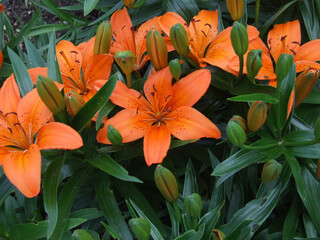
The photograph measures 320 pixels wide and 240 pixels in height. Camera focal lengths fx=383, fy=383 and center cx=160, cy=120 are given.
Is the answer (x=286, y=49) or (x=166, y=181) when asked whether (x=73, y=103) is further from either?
(x=286, y=49)

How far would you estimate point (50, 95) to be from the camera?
2.75ft

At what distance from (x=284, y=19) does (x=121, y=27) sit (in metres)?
0.60

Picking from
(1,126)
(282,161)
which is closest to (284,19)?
(282,161)

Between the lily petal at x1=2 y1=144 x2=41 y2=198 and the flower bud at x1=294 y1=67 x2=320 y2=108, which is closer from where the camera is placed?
the lily petal at x1=2 y1=144 x2=41 y2=198

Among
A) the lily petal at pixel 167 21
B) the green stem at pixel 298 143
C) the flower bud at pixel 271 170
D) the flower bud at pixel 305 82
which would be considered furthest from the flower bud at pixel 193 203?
the lily petal at pixel 167 21

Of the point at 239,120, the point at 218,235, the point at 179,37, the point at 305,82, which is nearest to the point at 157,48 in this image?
the point at 179,37

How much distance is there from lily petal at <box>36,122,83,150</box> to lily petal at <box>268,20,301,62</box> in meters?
0.62

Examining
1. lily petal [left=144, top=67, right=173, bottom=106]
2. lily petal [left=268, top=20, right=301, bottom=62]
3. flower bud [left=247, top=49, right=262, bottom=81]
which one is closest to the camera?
flower bud [left=247, top=49, right=262, bottom=81]

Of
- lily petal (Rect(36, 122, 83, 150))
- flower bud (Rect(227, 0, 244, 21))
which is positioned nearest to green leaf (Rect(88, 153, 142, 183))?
lily petal (Rect(36, 122, 83, 150))

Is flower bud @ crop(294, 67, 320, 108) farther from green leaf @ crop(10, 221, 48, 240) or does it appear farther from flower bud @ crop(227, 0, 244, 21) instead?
green leaf @ crop(10, 221, 48, 240)

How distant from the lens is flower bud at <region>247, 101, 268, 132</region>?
87 centimetres

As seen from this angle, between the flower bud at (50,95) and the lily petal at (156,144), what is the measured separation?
0.70 feet

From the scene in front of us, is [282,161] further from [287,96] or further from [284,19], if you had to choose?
[284,19]

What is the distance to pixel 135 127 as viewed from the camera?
3.11ft
